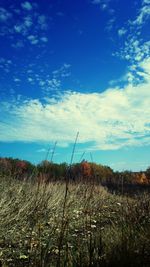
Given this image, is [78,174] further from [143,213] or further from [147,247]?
[147,247]

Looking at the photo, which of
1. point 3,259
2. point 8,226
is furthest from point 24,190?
point 3,259

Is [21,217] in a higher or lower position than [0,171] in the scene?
lower

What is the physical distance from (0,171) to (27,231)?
4.69m

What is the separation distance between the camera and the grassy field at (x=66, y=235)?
3712mm

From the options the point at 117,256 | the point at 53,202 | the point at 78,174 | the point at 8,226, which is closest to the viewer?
the point at 117,256

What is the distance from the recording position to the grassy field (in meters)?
3.71

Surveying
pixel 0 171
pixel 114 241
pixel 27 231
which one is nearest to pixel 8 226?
pixel 27 231

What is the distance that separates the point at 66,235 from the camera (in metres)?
3.62

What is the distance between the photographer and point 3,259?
538cm

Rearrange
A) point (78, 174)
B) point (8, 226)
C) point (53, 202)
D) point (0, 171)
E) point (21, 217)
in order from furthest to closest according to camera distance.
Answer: point (78, 174)
point (0, 171)
point (53, 202)
point (21, 217)
point (8, 226)

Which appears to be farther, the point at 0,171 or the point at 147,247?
the point at 0,171

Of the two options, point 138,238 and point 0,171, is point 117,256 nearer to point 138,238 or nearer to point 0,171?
point 138,238

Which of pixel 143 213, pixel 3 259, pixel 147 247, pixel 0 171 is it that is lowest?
pixel 3 259

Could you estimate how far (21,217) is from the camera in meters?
8.18
